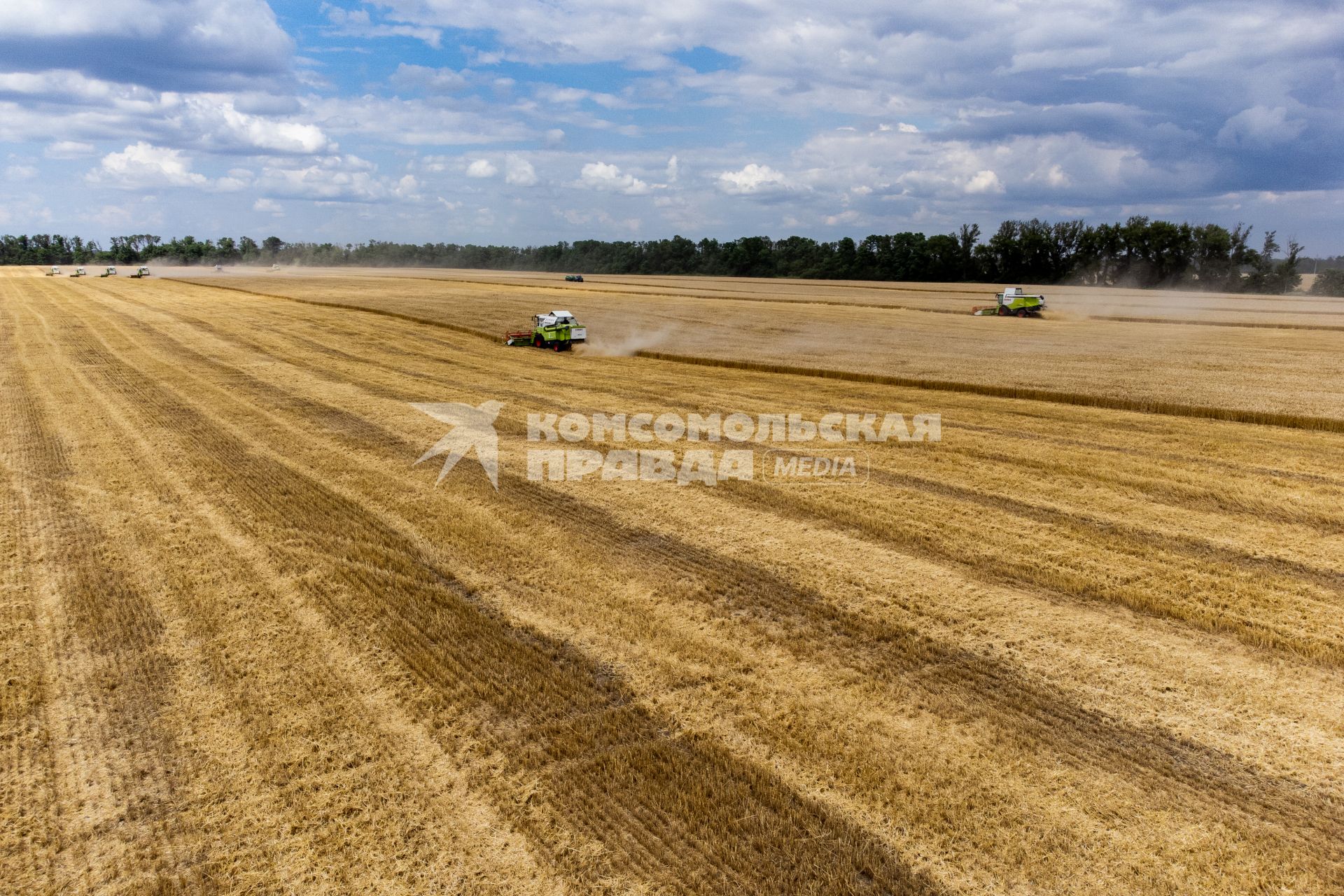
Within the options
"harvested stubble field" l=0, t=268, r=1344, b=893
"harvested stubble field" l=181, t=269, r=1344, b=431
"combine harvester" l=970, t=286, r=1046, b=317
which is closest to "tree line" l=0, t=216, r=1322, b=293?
"harvested stubble field" l=181, t=269, r=1344, b=431

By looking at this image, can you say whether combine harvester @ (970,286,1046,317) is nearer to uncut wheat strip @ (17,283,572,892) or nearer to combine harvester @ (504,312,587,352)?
combine harvester @ (504,312,587,352)

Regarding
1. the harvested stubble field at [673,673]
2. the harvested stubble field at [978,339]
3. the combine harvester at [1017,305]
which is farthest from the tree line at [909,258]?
the harvested stubble field at [673,673]

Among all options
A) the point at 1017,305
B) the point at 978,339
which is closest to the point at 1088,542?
the point at 978,339

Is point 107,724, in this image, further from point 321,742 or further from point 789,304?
point 789,304

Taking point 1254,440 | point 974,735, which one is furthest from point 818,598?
point 1254,440

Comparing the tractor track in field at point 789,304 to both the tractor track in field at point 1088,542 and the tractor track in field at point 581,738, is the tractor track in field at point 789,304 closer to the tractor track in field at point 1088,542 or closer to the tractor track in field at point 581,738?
the tractor track in field at point 1088,542

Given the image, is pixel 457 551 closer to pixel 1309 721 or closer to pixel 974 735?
pixel 974 735
